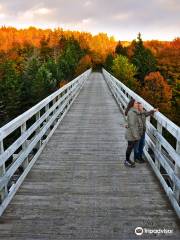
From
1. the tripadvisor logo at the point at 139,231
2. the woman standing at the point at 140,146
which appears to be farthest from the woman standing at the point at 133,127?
the tripadvisor logo at the point at 139,231

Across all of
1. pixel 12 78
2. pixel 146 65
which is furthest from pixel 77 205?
pixel 146 65

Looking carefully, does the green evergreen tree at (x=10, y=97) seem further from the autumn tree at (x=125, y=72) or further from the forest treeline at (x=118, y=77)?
the autumn tree at (x=125, y=72)

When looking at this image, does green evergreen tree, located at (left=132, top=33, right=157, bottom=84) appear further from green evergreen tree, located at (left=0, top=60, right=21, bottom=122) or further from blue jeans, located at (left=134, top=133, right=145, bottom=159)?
blue jeans, located at (left=134, top=133, right=145, bottom=159)

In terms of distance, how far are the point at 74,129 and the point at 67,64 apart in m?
60.2

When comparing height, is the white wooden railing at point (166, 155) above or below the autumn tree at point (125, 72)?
above

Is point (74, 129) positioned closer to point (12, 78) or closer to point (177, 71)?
point (12, 78)

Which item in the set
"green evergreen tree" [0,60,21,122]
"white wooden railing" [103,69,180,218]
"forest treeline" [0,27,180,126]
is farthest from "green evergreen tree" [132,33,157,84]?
"white wooden railing" [103,69,180,218]

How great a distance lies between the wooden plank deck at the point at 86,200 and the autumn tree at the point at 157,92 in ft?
171

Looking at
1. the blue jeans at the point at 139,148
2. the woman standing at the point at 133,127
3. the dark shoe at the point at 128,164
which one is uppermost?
the woman standing at the point at 133,127

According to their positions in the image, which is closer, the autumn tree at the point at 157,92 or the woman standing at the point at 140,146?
the woman standing at the point at 140,146

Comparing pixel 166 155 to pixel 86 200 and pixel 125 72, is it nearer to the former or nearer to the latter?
pixel 86 200

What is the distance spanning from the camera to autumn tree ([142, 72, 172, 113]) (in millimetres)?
61094

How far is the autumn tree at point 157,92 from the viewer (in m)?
61.1

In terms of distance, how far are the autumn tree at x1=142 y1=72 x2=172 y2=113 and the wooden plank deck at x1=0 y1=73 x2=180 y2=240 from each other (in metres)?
52.2
